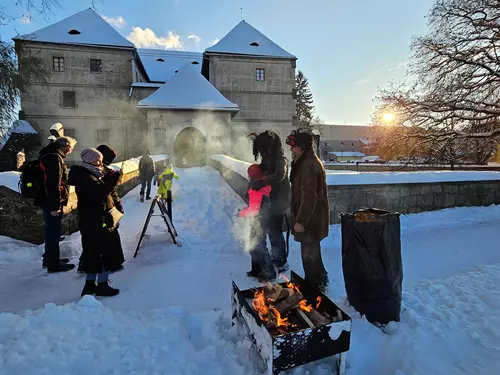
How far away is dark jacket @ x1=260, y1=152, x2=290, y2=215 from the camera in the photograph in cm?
372

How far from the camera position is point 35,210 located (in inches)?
195

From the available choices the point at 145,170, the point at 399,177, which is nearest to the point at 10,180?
the point at 145,170

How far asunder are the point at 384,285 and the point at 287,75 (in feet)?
93.1

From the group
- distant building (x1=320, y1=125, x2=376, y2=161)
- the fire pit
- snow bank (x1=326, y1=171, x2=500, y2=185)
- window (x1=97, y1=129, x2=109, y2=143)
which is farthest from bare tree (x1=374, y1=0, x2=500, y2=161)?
distant building (x1=320, y1=125, x2=376, y2=161)

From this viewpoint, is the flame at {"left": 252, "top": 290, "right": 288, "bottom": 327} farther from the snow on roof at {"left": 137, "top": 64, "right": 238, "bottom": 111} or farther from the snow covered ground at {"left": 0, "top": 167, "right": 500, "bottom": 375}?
the snow on roof at {"left": 137, "top": 64, "right": 238, "bottom": 111}

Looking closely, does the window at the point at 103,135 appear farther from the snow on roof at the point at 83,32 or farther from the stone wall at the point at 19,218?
the stone wall at the point at 19,218

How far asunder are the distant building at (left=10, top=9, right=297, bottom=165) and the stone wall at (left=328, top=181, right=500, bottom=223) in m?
16.5

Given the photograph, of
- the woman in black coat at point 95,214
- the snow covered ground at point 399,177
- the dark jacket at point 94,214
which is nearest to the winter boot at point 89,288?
the woman in black coat at point 95,214

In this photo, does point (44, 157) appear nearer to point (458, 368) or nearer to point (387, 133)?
point (458, 368)

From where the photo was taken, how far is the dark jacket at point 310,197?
316cm

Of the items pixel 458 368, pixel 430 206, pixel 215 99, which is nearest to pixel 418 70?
pixel 430 206

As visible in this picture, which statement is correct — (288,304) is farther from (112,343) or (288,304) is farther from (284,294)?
(112,343)

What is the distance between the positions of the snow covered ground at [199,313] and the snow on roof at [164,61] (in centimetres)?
3055

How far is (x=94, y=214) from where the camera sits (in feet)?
10.9
